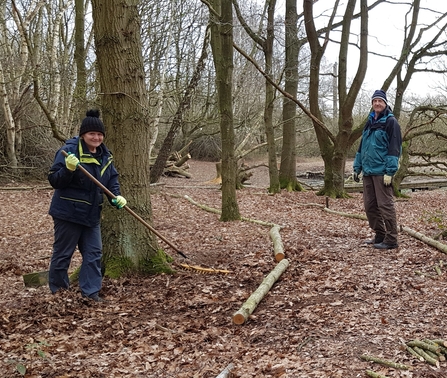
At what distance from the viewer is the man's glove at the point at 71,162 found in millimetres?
4484

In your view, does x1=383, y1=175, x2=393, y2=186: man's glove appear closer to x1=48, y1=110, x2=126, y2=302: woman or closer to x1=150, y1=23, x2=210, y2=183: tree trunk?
x1=48, y1=110, x2=126, y2=302: woman

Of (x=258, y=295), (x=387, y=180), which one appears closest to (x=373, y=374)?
(x=258, y=295)

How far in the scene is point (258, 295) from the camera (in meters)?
4.55

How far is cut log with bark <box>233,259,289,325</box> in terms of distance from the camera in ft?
13.4

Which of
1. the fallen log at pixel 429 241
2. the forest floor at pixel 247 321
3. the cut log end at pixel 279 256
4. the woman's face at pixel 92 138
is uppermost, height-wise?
the woman's face at pixel 92 138

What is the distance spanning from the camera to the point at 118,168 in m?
5.47

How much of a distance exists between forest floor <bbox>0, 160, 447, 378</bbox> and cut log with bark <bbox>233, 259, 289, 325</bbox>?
8 cm

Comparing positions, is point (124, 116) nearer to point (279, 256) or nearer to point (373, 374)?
point (279, 256)

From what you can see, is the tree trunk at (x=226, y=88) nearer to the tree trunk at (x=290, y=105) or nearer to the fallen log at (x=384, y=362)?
the tree trunk at (x=290, y=105)

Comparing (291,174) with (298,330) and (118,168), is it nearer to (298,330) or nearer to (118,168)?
(118,168)

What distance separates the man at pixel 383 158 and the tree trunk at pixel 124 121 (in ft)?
10.3

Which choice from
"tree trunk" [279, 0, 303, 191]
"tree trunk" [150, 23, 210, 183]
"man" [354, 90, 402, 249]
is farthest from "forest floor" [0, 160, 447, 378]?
"tree trunk" [279, 0, 303, 191]

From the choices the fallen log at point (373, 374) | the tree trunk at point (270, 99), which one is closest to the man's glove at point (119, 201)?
the fallen log at point (373, 374)

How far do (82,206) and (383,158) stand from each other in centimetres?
408
